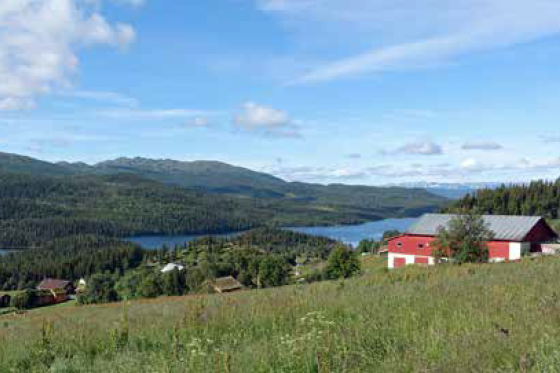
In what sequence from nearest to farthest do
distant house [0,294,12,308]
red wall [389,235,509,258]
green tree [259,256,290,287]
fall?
red wall [389,235,509,258], green tree [259,256,290,287], distant house [0,294,12,308]

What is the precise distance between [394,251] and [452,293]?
1935 inches

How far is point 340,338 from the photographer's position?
5633 millimetres

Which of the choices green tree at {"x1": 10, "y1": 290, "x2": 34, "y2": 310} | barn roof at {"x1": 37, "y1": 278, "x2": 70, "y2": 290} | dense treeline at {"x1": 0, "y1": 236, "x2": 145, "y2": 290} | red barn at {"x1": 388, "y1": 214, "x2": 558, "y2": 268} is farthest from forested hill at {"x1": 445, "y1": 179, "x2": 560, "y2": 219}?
dense treeline at {"x1": 0, "y1": 236, "x2": 145, "y2": 290}

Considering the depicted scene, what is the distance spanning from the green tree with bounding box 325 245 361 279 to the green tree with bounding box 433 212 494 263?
16184 millimetres

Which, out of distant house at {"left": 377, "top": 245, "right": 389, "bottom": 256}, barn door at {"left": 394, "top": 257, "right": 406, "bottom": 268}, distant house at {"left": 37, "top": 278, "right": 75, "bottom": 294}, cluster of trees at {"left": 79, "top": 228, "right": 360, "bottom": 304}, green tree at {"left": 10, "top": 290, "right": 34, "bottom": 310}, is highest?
barn door at {"left": 394, "top": 257, "right": 406, "bottom": 268}

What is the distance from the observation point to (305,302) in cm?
865

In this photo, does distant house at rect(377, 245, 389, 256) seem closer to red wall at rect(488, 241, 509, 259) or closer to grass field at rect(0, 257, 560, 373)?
red wall at rect(488, 241, 509, 259)

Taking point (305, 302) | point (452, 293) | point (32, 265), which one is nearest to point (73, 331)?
point (305, 302)

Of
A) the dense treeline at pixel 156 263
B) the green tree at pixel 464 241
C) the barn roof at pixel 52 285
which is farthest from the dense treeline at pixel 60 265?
the green tree at pixel 464 241

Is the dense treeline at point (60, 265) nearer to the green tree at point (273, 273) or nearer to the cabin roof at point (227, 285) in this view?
the cabin roof at point (227, 285)

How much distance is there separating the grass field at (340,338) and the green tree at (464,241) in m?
23.7

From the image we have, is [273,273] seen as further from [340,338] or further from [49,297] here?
[340,338]

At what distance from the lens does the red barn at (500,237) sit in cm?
4609

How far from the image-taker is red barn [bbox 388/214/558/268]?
46.1 meters
